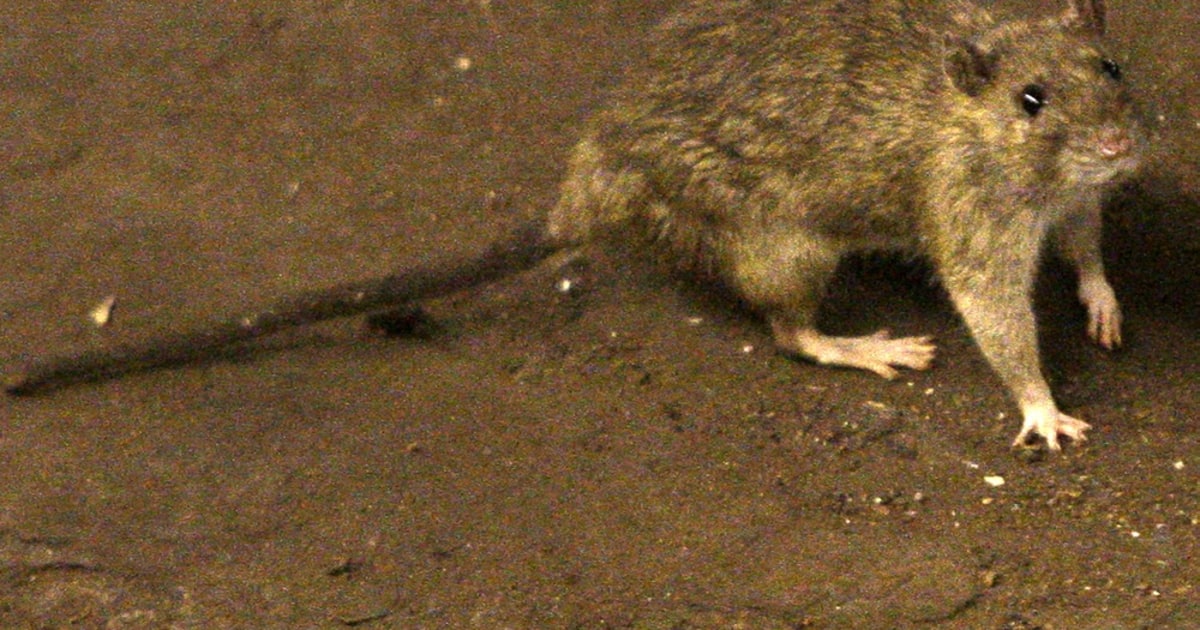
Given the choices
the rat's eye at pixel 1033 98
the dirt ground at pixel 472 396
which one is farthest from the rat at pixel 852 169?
the dirt ground at pixel 472 396

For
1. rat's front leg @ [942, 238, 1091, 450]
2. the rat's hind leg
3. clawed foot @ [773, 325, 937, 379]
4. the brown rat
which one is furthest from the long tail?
rat's front leg @ [942, 238, 1091, 450]

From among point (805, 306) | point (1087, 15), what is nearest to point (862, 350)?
point (805, 306)

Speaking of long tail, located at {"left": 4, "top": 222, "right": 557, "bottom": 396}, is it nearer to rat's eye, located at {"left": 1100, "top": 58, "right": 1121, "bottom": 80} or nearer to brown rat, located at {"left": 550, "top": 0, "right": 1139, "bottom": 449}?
brown rat, located at {"left": 550, "top": 0, "right": 1139, "bottom": 449}

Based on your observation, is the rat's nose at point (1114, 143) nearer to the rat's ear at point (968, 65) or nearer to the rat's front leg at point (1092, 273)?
the rat's ear at point (968, 65)

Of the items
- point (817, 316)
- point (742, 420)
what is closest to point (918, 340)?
point (817, 316)

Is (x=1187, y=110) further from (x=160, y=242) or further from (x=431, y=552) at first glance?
(x=160, y=242)

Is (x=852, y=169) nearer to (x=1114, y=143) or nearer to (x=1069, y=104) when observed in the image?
(x=1069, y=104)

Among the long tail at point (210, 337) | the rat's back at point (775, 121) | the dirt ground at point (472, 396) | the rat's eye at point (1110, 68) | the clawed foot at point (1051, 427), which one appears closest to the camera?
the dirt ground at point (472, 396)
